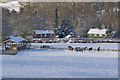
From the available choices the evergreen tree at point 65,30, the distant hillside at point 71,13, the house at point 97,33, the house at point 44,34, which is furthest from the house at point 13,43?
the distant hillside at point 71,13

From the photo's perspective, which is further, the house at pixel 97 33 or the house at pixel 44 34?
the house at pixel 97 33

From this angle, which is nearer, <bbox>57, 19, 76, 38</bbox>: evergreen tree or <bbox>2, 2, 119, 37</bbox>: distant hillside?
<bbox>57, 19, 76, 38</bbox>: evergreen tree

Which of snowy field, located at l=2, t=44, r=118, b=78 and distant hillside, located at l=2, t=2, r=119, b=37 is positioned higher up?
distant hillside, located at l=2, t=2, r=119, b=37

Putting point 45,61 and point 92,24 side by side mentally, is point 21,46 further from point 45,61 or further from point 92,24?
point 92,24

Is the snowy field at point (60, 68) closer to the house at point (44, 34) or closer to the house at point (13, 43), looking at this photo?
the house at point (13, 43)

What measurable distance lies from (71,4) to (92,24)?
833 inches

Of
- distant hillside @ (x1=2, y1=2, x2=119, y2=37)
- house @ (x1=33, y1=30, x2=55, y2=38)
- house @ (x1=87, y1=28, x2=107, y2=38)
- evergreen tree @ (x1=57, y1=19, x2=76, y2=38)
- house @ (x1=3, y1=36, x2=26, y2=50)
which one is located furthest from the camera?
distant hillside @ (x1=2, y1=2, x2=119, y2=37)

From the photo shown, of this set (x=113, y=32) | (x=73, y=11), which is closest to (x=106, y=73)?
(x=113, y=32)

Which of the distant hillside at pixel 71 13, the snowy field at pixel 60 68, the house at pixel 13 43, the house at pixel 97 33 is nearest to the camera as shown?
the snowy field at pixel 60 68

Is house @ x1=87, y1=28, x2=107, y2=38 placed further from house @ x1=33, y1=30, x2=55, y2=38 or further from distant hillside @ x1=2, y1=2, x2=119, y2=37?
distant hillside @ x1=2, y1=2, x2=119, y2=37

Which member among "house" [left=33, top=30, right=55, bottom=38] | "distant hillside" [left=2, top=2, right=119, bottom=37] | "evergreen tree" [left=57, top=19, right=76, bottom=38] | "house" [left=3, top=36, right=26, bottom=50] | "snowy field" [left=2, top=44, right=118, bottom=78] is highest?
"distant hillside" [left=2, top=2, right=119, bottom=37]

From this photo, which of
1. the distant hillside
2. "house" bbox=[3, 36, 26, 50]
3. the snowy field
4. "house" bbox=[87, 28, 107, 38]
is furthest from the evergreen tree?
the snowy field

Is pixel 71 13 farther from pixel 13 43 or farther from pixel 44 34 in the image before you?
pixel 13 43

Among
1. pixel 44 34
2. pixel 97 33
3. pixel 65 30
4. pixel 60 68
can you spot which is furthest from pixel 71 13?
pixel 60 68
